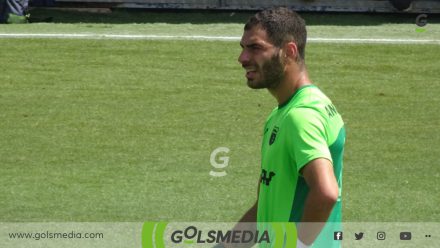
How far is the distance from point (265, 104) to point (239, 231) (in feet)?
30.2

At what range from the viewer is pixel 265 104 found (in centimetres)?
1460

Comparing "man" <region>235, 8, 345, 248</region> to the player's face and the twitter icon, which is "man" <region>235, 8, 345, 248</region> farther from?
the twitter icon

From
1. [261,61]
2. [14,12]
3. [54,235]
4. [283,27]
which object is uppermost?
[283,27]

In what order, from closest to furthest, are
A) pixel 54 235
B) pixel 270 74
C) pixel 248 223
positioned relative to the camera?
pixel 270 74
pixel 248 223
pixel 54 235

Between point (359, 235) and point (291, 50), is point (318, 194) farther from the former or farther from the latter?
point (359, 235)

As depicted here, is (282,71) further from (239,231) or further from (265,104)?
(265,104)

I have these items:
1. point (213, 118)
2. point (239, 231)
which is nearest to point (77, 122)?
point (213, 118)

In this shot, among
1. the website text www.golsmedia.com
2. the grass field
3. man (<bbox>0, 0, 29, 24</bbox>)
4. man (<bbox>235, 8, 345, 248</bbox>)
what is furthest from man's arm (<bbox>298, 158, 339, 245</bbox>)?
man (<bbox>0, 0, 29, 24</bbox>)

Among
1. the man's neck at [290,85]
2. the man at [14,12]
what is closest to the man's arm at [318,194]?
the man's neck at [290,85]

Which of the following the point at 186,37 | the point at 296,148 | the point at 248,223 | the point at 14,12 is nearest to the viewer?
the point at 296,148

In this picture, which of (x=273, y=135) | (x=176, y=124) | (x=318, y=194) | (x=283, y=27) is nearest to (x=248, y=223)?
(x=273, y=135)

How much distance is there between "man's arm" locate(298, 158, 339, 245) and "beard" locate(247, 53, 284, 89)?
1.62 feet

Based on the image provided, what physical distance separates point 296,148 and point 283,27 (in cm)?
59

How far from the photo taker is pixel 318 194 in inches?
180
